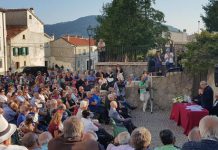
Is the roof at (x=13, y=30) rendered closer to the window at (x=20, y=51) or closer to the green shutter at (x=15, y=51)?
the green shutter at (x=15, y=51)

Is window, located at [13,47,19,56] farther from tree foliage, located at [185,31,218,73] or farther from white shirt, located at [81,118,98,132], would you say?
white shirt, located at [81,118,98,132]

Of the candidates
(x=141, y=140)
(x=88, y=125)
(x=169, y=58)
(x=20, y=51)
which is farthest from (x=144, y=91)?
(x=20, y=51)

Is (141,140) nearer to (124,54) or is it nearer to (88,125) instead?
(88,125)

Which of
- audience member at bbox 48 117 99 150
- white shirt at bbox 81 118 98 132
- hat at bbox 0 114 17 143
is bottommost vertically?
white shirt at bbox 81 118 98 132

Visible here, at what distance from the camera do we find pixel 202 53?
1444 cm

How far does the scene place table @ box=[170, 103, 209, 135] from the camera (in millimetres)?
10781

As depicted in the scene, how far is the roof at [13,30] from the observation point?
1993 inches

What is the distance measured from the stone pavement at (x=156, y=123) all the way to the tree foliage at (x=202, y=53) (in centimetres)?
222

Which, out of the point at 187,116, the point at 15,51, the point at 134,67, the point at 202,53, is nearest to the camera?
the point at 187,116

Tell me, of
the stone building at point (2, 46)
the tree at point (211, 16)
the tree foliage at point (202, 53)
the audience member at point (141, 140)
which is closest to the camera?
the audience member at point (141, 140)

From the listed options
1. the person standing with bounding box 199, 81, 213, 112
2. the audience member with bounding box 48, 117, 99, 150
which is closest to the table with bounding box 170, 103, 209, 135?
the person standing with bounding box 199, 81, 213, 112

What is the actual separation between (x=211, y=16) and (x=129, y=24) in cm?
764

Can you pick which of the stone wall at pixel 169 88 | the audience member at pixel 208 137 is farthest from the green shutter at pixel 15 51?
the audience member at pixel 208 137

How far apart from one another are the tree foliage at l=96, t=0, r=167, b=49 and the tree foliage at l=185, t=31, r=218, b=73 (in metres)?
19.1
